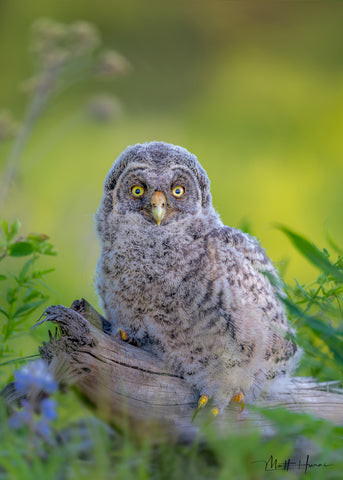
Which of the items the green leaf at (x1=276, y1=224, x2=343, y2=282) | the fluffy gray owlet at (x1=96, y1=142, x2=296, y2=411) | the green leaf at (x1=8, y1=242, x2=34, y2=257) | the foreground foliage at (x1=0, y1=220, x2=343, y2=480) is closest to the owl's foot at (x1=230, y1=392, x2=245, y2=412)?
the fluffy gray owlet at (x1=96, y1=142, x2=296, y2=411)

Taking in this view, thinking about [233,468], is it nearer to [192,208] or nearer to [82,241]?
[192,208]

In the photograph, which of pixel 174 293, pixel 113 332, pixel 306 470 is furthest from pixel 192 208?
pixel 306 470

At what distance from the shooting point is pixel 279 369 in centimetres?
163

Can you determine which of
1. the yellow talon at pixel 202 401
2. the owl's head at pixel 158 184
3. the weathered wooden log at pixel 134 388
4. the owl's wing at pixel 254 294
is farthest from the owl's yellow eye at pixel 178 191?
the yellow talon at pixel 202 401

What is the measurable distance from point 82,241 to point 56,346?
1156mm

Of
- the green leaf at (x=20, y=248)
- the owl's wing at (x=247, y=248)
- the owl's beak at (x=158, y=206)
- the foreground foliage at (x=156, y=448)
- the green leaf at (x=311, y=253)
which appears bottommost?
the foreground foliage at (x=156, y=448)

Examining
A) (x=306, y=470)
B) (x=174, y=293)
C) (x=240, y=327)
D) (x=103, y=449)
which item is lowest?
(x=306, y=470)

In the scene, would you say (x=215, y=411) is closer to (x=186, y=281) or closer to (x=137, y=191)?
(x=186, y=281)

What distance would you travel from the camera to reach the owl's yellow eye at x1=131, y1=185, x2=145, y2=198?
159 cm

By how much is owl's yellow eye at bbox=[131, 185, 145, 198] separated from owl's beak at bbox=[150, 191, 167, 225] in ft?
0.17

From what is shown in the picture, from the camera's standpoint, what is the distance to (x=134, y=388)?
1.41 m

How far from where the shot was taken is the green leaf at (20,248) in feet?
5.08

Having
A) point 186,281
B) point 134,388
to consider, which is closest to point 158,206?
point 186,281

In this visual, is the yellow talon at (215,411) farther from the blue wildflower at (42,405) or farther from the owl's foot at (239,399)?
the blue wildflower at (42,405)
